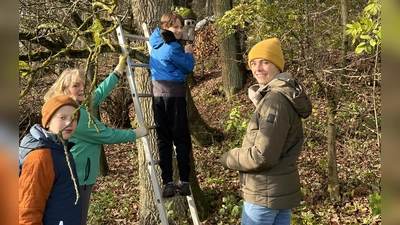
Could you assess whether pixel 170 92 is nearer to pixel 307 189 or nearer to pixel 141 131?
pixel 141 131

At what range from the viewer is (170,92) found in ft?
11.5

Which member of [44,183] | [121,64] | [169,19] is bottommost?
[44,183]

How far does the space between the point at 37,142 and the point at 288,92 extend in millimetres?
1595

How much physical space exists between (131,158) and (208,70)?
5.63 metres

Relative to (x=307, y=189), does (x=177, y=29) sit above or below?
above

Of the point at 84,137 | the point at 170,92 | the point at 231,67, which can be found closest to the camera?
the point at 84,137

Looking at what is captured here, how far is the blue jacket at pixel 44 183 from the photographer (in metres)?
2.09

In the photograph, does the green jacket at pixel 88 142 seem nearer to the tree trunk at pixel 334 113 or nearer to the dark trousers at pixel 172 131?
the dark trousers at pixel 172 131

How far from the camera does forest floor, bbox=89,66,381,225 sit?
192 inches

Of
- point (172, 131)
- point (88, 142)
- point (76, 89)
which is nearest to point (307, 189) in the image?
point (172, 131)

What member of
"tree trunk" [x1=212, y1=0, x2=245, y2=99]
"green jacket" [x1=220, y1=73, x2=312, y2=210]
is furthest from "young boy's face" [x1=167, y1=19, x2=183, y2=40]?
"tree trunk" [x1=212, y1=0, x2=245, y2=99]

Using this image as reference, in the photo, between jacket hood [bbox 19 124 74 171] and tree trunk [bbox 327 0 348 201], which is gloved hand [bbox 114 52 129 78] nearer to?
jacket hood [bbox 19 124 74 171]

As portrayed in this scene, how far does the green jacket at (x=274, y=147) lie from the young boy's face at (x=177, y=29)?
125 cm
